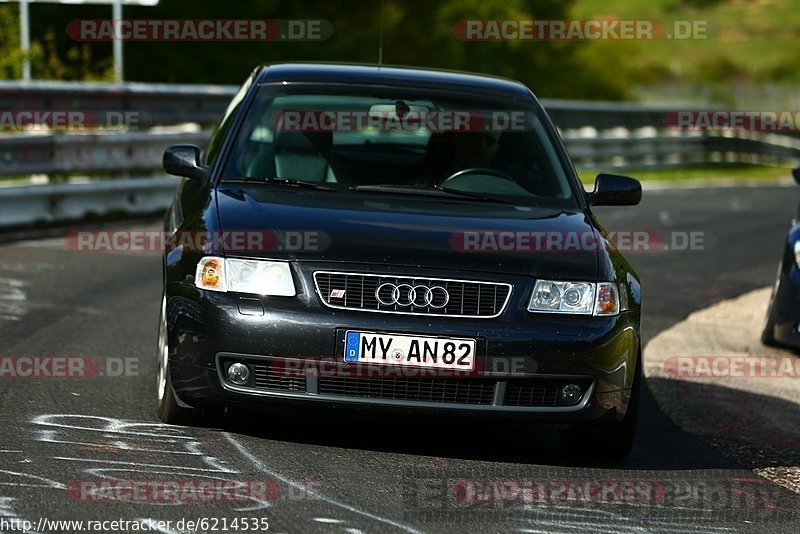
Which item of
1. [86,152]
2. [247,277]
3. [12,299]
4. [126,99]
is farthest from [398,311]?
[126,99]

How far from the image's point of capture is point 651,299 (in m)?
11.9

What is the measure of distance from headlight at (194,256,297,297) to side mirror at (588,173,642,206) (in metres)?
1.89

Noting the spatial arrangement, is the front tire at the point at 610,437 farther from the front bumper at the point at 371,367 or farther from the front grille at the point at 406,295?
the front grille at the point at 406,295

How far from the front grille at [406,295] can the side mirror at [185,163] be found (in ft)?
4.33

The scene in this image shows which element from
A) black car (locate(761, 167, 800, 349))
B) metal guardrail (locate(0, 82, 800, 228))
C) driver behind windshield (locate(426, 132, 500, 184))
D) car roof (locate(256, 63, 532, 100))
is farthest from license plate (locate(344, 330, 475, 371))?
metal guardrail (locate(0, 82, 800, 228))

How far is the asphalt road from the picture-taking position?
16.4 feet

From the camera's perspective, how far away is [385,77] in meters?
7.49

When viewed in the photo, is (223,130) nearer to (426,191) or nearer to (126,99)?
(426,191)

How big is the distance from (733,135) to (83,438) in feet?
96.9

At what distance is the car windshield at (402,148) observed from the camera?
6.93 meters

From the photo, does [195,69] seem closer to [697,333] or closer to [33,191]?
[33,191]

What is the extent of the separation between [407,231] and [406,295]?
0.39m

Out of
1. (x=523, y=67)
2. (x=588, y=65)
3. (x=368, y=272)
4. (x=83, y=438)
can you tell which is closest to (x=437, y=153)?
(x=368, y=272)

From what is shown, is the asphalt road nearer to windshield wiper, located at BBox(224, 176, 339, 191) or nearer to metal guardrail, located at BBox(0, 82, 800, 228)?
windshield wiper, located at BBox(224, 176, 339, 191)
